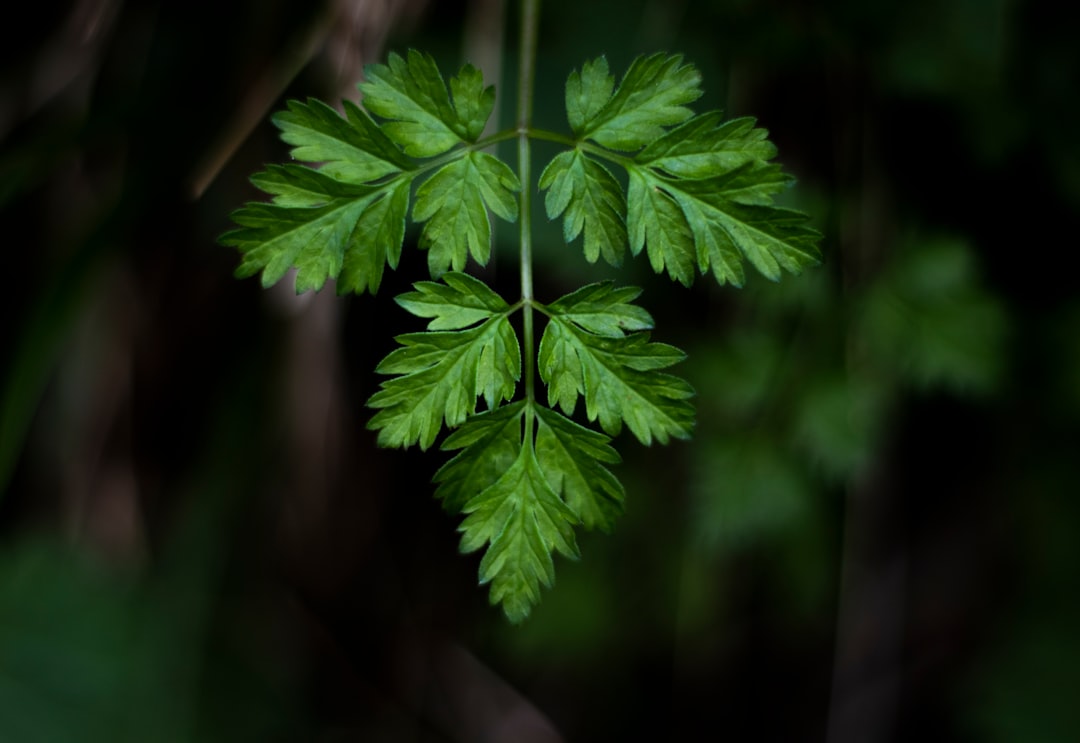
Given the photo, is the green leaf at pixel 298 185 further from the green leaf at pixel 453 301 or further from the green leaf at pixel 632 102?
the green leaf at pixel 632 102

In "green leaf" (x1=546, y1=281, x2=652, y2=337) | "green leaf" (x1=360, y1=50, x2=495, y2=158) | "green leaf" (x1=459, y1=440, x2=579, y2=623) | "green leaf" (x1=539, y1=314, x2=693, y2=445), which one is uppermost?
"green leaf" (x1=360, y1=50, x2=495, y2=158)

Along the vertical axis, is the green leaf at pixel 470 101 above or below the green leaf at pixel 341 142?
above

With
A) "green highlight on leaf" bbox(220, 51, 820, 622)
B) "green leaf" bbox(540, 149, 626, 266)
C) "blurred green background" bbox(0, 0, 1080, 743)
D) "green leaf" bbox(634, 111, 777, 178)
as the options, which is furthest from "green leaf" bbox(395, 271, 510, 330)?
"blurred green background" bbox(0, 0, 1080, 743)

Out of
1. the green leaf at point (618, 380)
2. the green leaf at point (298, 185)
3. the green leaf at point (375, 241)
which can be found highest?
the green leaf at point (298, 185)

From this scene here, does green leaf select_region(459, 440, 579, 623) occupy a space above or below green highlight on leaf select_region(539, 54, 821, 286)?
below

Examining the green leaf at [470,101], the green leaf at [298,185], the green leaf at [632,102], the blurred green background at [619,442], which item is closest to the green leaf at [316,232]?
the green leaf at [298,185]

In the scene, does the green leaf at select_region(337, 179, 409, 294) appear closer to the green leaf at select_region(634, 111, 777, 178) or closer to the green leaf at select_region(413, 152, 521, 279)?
the green leaf at select_region(413, 152, 521, 279)
